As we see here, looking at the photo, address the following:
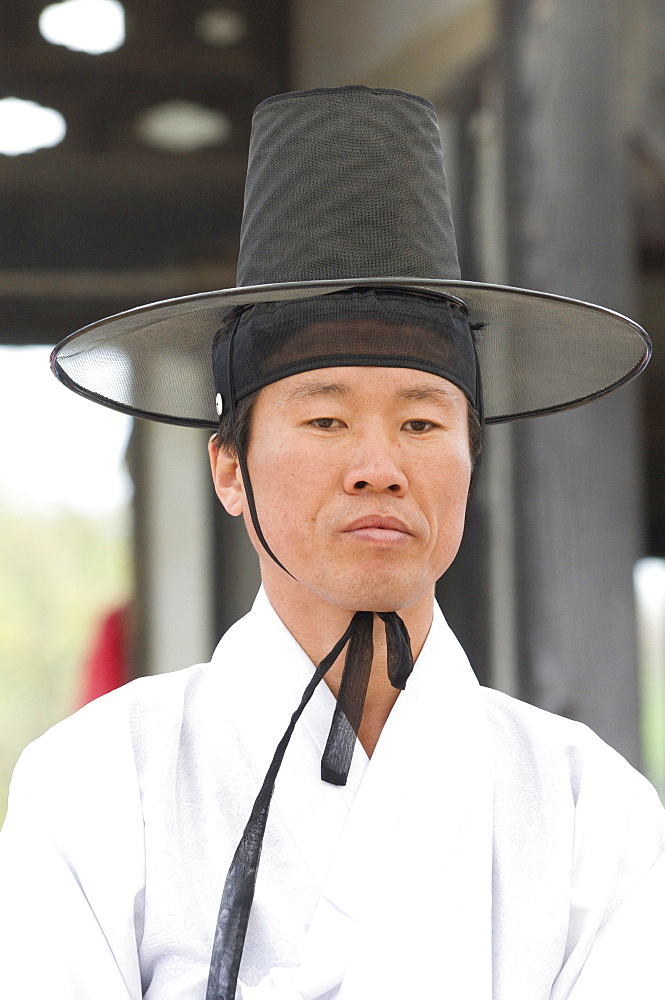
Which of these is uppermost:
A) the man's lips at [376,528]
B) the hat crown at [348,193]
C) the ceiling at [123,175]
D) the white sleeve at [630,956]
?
the ceiling at [123,175]

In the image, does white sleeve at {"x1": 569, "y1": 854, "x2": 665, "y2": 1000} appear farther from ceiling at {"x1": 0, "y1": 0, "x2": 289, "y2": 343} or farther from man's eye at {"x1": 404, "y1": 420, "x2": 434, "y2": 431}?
ceiling at {"x1": 0, "y1": 0, "x2": 289, "y2": 343}

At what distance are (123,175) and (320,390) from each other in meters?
1.76

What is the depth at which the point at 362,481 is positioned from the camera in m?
1.14

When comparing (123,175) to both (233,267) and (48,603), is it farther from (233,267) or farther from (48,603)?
(48,603)

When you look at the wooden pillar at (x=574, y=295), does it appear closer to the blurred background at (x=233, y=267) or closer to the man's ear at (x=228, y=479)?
the blurred background at (x=233, y=267)

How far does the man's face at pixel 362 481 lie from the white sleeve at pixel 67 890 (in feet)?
0.97

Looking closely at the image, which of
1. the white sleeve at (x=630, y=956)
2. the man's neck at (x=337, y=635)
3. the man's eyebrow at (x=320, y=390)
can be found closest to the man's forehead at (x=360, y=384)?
the man's eyebrow at (x=320, y=390)

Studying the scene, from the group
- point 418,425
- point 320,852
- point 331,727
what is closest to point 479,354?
point 418,425

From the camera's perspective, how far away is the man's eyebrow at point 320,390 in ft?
3.85

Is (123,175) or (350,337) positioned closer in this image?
(350,337)

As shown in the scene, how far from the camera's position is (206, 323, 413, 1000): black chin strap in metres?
1.10

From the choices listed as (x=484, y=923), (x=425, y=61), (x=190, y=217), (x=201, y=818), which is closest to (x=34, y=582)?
(x=190, y=217)

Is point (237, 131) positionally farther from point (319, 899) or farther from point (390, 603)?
point (319, 899)

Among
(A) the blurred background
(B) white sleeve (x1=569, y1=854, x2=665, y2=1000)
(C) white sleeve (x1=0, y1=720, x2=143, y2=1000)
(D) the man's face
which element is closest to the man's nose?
(D) the man's face
